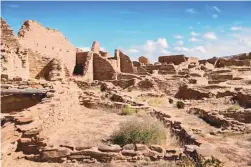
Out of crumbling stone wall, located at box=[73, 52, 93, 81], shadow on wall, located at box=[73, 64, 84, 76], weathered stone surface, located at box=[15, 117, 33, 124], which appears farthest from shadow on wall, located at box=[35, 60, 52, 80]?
weathered stone surface, located at box=[15, 117, 33, 124]

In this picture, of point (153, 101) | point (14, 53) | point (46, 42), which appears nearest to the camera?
point (14, 53)

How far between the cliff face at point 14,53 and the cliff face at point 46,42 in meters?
0.61

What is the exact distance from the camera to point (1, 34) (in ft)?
56.7

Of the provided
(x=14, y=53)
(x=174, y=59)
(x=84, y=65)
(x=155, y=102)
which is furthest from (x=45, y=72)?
(x=174, y=59)

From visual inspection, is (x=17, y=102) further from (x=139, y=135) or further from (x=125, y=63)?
(x=125, y=63)

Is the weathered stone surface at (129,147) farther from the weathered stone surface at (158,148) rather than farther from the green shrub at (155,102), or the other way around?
the green shrub at (155,102)

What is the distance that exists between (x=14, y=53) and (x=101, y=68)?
1076cm

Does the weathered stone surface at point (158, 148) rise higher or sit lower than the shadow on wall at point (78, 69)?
lower

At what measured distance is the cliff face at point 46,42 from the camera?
19031 millimetres

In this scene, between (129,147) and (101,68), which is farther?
(101,68)

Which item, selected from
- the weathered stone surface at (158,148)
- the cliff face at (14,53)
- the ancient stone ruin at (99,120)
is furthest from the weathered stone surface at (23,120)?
the cliff face at (14,53)

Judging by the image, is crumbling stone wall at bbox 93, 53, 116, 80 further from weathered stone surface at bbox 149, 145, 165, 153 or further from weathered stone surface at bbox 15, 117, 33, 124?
weathered stone surface at bbox 149, 145, 165, 153

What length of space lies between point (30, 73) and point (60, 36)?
601 centimetres

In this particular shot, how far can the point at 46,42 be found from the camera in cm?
2147
